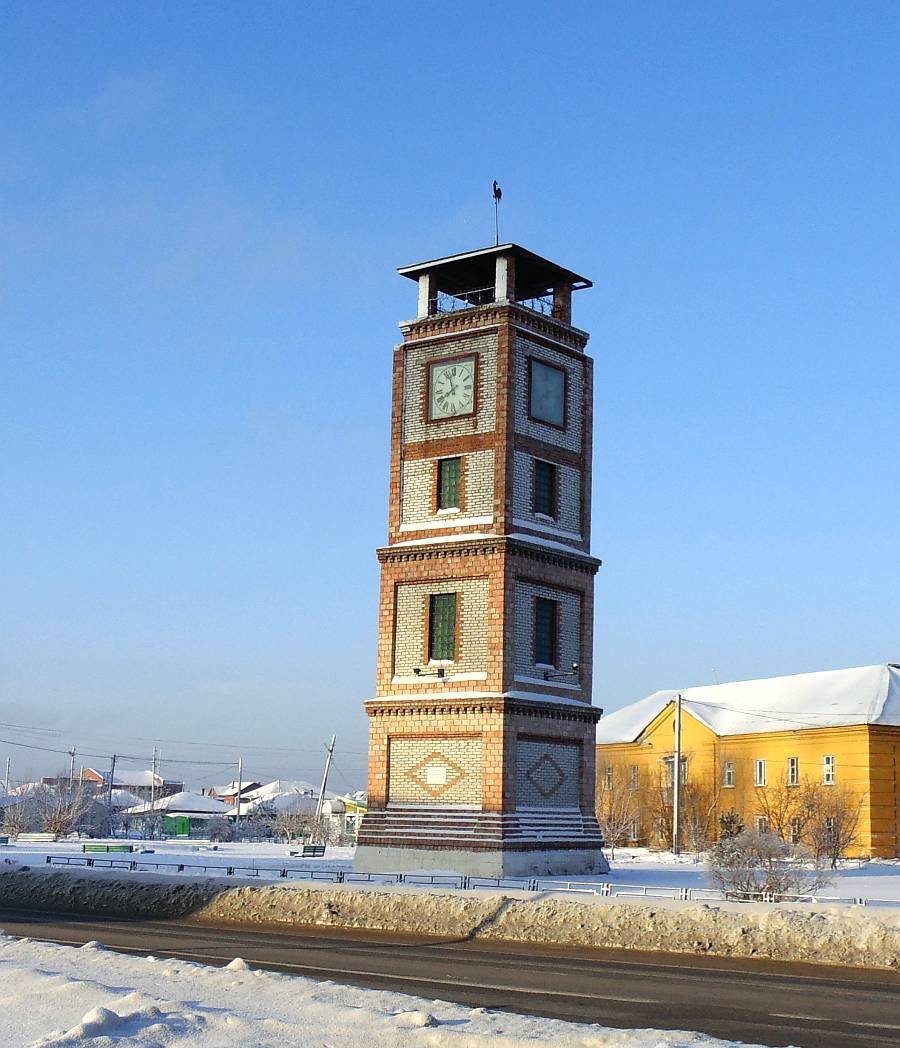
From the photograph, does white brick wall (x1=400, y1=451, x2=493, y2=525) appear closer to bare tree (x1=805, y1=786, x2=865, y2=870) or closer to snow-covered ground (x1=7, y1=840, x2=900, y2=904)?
snow-covered ground (x1=7, y1=840, x2=900, y2=904)

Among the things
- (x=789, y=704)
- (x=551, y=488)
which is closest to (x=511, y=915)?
(x=551, y=488)

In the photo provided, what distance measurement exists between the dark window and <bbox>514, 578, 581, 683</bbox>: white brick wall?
3533 mm

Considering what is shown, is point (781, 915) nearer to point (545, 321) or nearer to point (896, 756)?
point (545, 321)

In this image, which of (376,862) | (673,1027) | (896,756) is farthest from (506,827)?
(896,756)

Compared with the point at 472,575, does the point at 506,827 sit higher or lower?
lower

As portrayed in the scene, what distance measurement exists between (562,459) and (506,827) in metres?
12.1

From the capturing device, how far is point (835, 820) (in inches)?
2334

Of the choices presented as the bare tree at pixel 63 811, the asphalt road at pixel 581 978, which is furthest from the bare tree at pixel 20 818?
the asphalt road at pixel 581 978

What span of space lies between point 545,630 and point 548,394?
25.4ft

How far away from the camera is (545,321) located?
41500 millimetres

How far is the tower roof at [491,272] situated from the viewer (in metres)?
41.6

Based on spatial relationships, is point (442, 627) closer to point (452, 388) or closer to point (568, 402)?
point (452, 388)

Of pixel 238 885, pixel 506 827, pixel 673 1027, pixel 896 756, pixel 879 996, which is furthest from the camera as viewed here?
pixel 896 756

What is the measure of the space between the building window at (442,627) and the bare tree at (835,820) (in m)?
25.4
